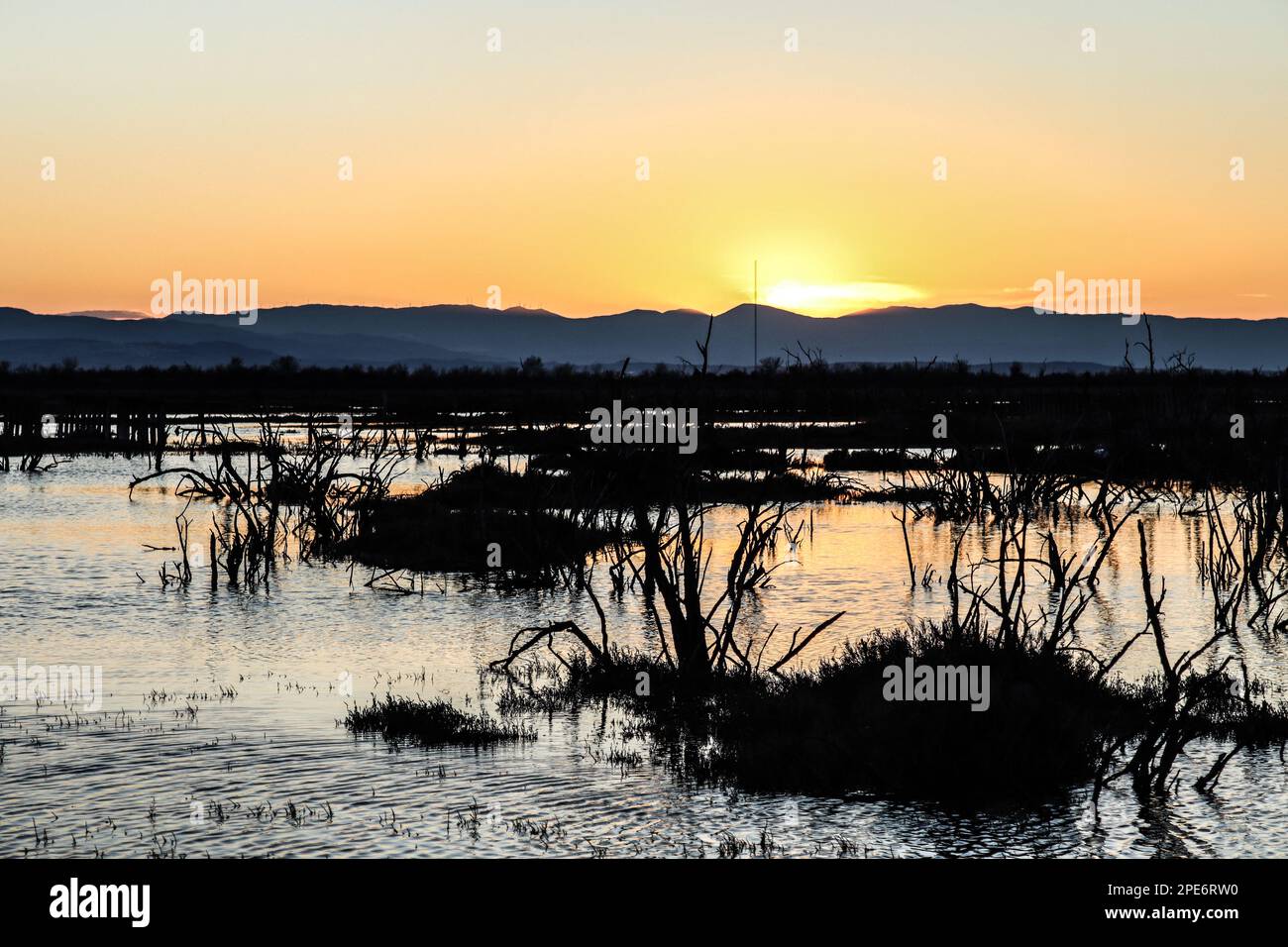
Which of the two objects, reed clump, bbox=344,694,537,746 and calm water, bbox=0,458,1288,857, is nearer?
calm water, bbox=0,458,1288,857

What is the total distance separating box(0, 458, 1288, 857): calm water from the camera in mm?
8641

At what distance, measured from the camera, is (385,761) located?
35.1 ft

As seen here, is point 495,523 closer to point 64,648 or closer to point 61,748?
point 64,648

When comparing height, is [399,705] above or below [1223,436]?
below

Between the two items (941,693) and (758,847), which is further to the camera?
(941,693)

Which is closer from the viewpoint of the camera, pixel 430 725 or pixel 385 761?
pixel 385 761

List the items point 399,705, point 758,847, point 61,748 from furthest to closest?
1. point 399,705
2. point 61,748
3. point 758,847

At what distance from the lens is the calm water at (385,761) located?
864 cm

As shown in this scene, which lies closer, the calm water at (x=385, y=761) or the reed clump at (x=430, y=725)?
the calm water at (x=385, y=761)
